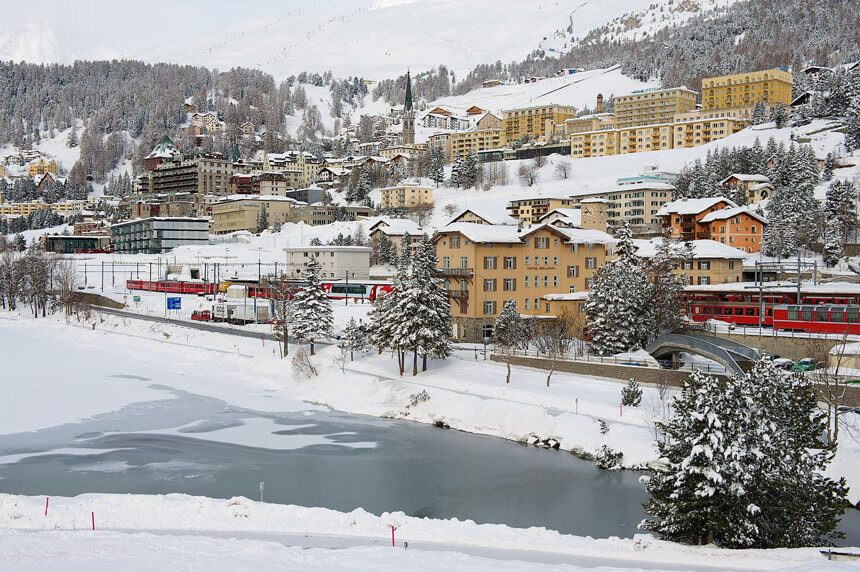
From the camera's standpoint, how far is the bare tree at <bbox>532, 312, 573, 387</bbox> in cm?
3814

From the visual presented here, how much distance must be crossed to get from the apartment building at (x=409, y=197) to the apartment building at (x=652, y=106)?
49153mm

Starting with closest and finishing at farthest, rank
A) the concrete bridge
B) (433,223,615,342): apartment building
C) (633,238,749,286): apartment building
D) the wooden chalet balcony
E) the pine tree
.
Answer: the concrete bridge, the pine tree, the wooden chalet balcony, (433,223,615,342): apartment building, (633,238,749,286): apartment building

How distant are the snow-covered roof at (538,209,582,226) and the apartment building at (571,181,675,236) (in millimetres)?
2226

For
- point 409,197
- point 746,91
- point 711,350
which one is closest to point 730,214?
point 711,350

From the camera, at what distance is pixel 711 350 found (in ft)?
112

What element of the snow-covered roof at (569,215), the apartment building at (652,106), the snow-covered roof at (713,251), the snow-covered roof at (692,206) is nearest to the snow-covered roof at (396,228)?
the snow-covered roof at (569,215)

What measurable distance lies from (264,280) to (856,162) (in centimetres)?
7030

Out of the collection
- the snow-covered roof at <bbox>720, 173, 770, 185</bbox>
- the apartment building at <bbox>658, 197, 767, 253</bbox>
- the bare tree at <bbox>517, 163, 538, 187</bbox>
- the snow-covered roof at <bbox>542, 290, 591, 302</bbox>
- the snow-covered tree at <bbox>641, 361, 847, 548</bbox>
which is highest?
the bare tree at <bbox>517, 163, 538, 187</bbox>

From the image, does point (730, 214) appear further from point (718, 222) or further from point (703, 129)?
point (703, 129)

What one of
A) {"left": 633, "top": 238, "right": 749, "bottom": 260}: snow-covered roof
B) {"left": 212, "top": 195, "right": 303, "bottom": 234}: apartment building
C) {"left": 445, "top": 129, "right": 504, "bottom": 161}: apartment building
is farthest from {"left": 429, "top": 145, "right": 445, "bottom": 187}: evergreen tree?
{"left": 633, "top": 238, "right": 749, "bottom": 260}: snow-covered roof

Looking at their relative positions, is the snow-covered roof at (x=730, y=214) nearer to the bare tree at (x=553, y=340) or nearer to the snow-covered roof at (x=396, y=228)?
the bare tree at (x=553, y=340)

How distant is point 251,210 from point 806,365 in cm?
11056

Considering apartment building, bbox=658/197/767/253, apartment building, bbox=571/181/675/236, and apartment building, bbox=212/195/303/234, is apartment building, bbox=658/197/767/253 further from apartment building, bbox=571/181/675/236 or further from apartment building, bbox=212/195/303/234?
apartment building, bbox=212/195/303/234

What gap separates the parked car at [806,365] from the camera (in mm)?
33625
